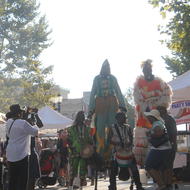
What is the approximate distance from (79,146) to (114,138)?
110 centimetres

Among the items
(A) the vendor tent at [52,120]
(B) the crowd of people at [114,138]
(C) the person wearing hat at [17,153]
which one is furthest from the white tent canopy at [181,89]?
(A) the vendor tent at [52,120]

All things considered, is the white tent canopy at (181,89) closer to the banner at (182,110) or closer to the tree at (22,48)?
the banner at (182,110)

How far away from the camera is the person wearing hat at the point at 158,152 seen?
30.2 feet

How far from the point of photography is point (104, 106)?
1027 cm

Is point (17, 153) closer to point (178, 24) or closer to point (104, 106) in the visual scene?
point (104, 106)

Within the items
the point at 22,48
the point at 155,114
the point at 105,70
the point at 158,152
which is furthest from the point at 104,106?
the point at 22,48

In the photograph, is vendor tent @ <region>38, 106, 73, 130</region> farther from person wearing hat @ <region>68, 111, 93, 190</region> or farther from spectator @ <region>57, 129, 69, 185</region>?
person wearing hat @ <region>68, 111, 93, 190</region>

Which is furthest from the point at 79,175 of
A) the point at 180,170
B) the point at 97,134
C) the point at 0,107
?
the point at 0,107

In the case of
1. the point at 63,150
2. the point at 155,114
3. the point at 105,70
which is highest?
the point at 105,70

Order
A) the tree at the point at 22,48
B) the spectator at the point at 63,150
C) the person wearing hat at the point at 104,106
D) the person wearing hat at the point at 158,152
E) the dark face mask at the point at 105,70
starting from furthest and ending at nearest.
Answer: the tree at the point at 22,48
the spectator at the point at 63,150
the dark face mask at the point at 105,70
the person wearing hat at the point at 104,106
the person wearing hat at the point at 158,152

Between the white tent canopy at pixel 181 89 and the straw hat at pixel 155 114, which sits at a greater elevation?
the white tent canopy at pixel 181 89

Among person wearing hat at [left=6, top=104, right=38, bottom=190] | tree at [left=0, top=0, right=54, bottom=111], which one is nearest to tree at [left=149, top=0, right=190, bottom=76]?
person wearing hat at [left=6, top=104, right=38, bottom=190]

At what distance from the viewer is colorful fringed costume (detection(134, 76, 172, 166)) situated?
33.0ft

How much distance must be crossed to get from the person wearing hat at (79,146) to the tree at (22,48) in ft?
134
